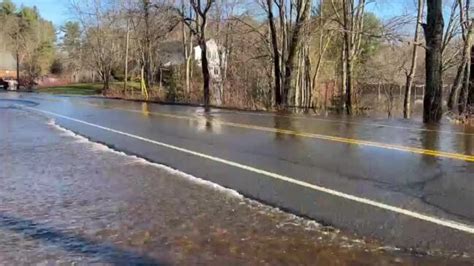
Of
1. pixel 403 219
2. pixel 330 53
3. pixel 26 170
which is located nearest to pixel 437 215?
pixel 403 219

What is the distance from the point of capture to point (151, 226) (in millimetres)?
5727

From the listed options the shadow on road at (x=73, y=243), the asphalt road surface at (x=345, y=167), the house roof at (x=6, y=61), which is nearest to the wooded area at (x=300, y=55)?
the asphalt road surface at (x=345, y=167)

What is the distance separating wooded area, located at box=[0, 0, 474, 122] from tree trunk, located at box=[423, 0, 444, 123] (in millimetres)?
33

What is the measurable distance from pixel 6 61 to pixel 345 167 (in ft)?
329

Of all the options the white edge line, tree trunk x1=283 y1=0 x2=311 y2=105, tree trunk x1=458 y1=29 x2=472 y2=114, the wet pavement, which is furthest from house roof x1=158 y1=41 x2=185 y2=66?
the wet pavement

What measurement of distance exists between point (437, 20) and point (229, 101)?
15.7m

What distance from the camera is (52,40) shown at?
322 ft

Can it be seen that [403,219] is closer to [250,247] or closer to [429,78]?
[250,247]

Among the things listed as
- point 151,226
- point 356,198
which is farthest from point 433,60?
point 151,226

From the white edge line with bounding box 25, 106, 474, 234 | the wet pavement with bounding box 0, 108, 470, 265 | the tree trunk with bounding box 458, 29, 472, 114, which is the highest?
the tree trunk with bounding box 458, 29, 472, 114

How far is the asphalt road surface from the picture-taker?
226 inches

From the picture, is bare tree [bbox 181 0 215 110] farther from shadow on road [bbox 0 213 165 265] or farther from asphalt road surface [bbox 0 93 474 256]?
shadow on road [bbox 0 213 165 265]

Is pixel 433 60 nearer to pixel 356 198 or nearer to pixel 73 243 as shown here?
pixel 356 198

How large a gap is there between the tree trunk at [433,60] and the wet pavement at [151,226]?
1317 centimetres
